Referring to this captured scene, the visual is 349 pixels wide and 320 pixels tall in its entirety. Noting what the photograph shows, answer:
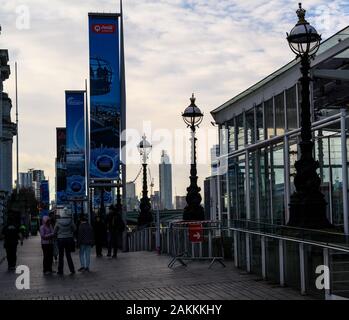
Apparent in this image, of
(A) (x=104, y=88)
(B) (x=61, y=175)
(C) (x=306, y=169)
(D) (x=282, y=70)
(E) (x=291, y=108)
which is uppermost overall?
(D) (x=282, y=70)

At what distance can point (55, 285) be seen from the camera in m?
14.8

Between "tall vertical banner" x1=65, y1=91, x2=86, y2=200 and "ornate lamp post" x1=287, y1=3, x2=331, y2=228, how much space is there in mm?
25643

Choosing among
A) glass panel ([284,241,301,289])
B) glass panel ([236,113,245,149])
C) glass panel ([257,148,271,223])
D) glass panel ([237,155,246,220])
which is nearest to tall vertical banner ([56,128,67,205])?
glass panel ([236,113,245,149])

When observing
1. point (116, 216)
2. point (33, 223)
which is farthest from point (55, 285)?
point (33, 223)

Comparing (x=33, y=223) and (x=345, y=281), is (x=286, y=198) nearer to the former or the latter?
(x=345, y=281)

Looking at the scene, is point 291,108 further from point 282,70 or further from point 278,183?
point 278,183

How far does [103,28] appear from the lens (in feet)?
89.6

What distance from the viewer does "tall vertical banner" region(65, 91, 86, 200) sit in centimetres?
3878

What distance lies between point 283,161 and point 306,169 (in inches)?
57.6

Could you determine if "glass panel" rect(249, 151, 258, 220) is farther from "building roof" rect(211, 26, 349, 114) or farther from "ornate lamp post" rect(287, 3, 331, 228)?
"building roof" rect(211, 26, 349, 114)

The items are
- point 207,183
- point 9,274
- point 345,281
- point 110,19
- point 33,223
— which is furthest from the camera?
point 33,223

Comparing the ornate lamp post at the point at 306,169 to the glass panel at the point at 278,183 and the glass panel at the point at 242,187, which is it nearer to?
the glass panel at the point at 278,183

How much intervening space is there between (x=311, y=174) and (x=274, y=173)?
235 cm

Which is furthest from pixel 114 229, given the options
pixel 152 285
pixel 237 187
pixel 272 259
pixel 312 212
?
pixel 312 212
